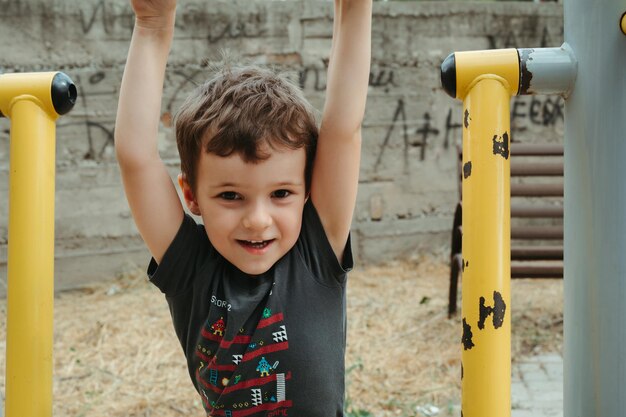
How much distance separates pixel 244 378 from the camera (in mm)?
1404

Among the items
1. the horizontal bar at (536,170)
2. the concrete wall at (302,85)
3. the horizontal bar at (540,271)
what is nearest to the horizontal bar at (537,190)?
the horizontal bar at (536,170)

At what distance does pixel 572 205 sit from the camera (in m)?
1.26

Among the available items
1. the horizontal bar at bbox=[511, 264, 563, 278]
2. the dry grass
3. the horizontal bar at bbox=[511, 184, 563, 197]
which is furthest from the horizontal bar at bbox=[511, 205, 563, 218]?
the dry grass

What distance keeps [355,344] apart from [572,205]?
2848 mm

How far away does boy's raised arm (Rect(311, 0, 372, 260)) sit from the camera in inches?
52.6

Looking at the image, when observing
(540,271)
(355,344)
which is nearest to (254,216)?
(355,344)

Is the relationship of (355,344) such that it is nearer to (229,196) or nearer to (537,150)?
(537,150)

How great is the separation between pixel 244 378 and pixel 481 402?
0.44 metres

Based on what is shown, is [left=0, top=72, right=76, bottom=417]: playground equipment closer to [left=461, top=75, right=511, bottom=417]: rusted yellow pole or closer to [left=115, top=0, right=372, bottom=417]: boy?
[left=115, top=0, right=372, bottom=417]: boy

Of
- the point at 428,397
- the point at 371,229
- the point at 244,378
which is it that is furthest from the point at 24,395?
the point at 371,229

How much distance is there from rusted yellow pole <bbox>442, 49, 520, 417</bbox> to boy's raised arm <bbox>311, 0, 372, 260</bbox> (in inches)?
6.5

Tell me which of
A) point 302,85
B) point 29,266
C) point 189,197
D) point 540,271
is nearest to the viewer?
point 29,266

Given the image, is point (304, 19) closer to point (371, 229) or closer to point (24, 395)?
point (371, 229)

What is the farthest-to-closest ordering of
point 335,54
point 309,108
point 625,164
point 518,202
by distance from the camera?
1. point 518,202
2. point 309,108
3. point 335,54
4. point 625,164
